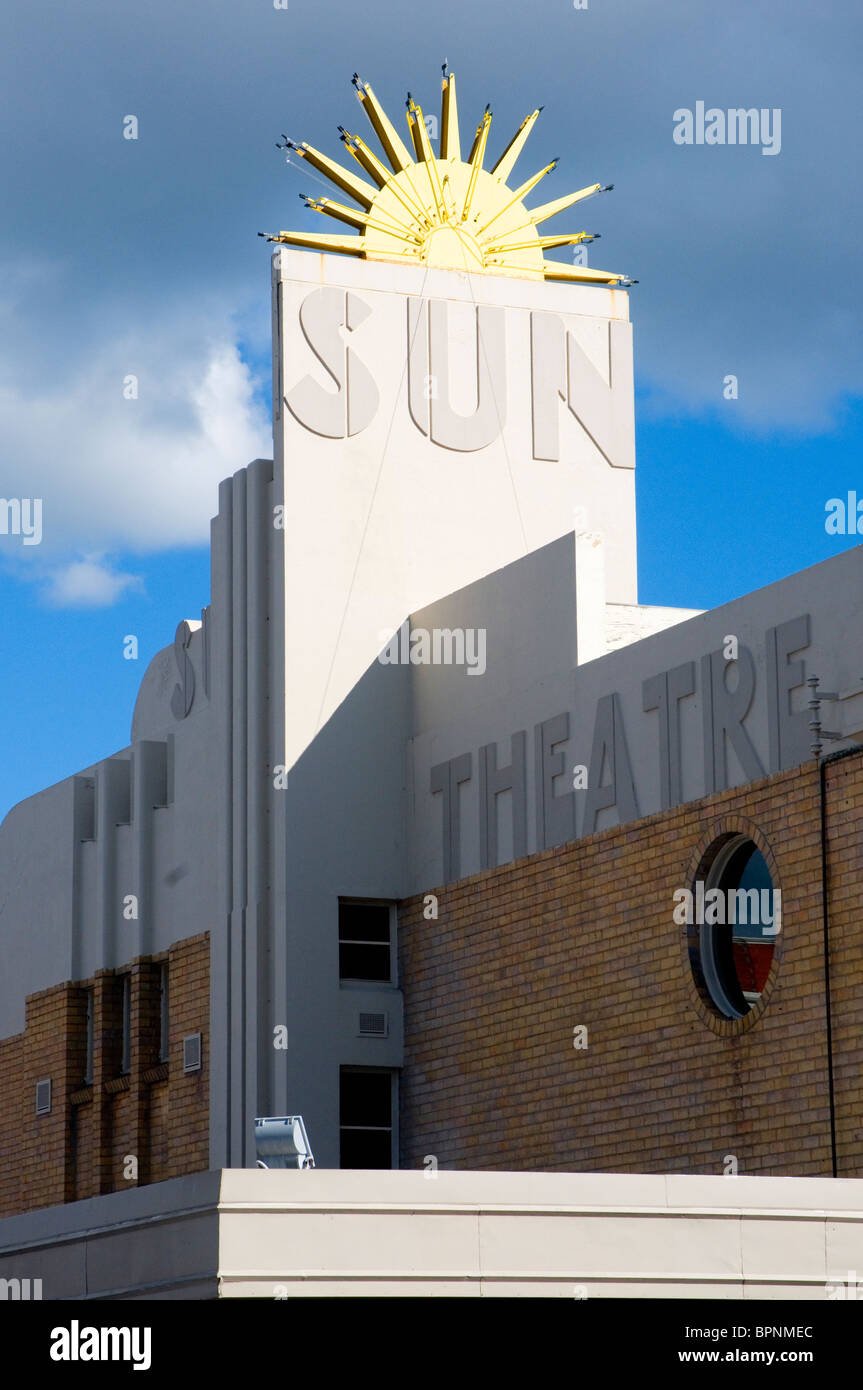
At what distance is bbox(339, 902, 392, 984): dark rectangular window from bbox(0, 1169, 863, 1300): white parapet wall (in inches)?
349

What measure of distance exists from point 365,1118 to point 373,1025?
3.36 ft

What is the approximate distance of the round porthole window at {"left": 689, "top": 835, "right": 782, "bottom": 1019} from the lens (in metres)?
19.1

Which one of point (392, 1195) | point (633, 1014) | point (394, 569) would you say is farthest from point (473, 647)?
point (392, 1195)

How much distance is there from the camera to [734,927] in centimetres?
1950

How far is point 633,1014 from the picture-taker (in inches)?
805

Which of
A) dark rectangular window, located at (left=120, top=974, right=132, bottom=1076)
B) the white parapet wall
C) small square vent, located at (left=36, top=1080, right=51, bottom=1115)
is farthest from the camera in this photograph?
small square vent, located at (left=36, top=1080, right=51, bottom=1115)

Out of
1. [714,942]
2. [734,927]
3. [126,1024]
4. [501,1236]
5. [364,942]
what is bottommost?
[501,1236]

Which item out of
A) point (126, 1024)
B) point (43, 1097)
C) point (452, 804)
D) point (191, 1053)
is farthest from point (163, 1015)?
point (452, 804)

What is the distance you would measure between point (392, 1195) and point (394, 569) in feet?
36.5

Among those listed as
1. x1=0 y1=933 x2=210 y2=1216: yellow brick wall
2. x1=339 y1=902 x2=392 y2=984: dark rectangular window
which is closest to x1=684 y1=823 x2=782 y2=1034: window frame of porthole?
x1=339 y1=902 x2=392 y2=984: dark rectangular window

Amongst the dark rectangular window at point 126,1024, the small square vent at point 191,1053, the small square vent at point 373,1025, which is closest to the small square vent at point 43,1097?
the dark rectangular window at point 126,1024

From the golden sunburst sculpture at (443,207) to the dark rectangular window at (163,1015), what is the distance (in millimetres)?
8860

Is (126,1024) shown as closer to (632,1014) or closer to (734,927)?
(632,1014)

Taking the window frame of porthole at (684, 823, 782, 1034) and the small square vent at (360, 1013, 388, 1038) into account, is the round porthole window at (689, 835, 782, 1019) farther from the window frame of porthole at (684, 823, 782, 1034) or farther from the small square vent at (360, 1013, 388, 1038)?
the small square vent at (360, 1013, 388, 1038)
